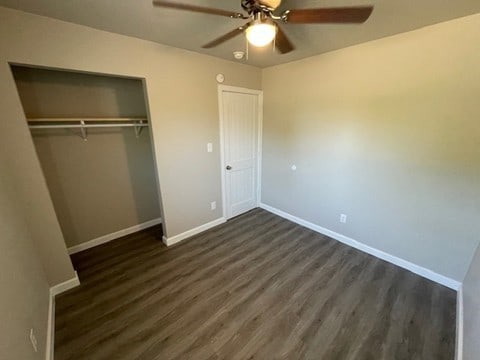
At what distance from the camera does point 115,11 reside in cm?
163

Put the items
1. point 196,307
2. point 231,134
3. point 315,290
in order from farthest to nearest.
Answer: point 231,134, point 315,290, point 196,307

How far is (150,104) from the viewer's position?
237cm

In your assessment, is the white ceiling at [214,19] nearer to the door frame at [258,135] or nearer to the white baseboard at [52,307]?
the door frame at [258,135]

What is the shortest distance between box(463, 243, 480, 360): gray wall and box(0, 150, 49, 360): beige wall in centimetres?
250

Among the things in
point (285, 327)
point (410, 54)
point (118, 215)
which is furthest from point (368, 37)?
A: point (118, 215)

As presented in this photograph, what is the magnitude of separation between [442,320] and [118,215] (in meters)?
3.69

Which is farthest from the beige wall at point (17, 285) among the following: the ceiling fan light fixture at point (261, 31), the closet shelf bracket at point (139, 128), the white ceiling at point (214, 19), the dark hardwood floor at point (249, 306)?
the ceiling fan light fixture at point (261, 31)

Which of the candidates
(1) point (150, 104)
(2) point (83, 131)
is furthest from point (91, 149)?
(1) point (150, 104)

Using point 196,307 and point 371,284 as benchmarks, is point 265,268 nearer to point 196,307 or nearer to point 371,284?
point 196,307

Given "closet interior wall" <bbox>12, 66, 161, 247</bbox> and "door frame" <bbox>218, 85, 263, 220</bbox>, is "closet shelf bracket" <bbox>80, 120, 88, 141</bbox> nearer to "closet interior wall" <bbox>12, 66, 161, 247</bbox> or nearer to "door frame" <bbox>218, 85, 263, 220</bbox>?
"closet interior wall" <bbox>12, 66, 161, 247</bbox>

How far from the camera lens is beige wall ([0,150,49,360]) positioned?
3.59ft

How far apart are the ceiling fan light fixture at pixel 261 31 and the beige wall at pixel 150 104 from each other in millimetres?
1474

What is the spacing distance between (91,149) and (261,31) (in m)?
2.46

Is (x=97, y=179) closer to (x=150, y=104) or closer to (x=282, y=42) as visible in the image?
(x=150, y=104)
